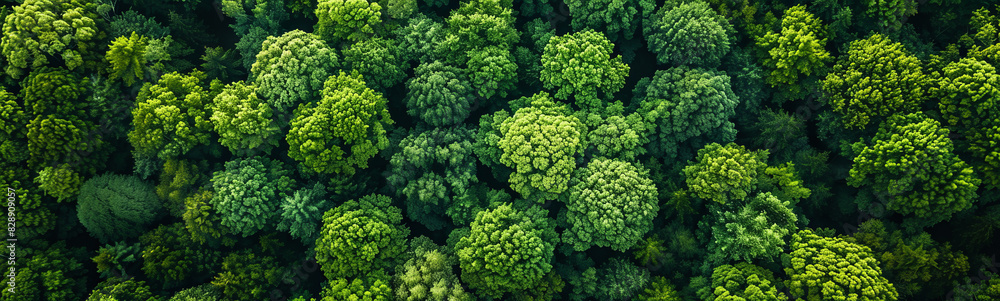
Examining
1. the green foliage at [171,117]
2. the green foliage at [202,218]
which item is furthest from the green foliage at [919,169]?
the green foliage at [171,117]

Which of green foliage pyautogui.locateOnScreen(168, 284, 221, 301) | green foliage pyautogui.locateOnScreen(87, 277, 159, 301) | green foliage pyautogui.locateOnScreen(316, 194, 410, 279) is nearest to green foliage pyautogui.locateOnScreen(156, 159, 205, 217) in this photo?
green foliage pyautogui.locateOnScreen(87, 277, 159, 301)

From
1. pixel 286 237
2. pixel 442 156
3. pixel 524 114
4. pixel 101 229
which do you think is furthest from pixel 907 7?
pixel 101 229

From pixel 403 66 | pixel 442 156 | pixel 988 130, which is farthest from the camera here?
pixel 403 66

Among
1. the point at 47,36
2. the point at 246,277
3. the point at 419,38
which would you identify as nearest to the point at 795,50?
the point at 419,38

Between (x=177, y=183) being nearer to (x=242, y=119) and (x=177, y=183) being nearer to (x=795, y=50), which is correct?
(x=242, y=119)

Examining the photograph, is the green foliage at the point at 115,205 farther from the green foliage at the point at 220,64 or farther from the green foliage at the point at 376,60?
the green foliage at the point at 376,60

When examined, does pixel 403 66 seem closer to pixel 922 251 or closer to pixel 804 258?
pixel 804 258
